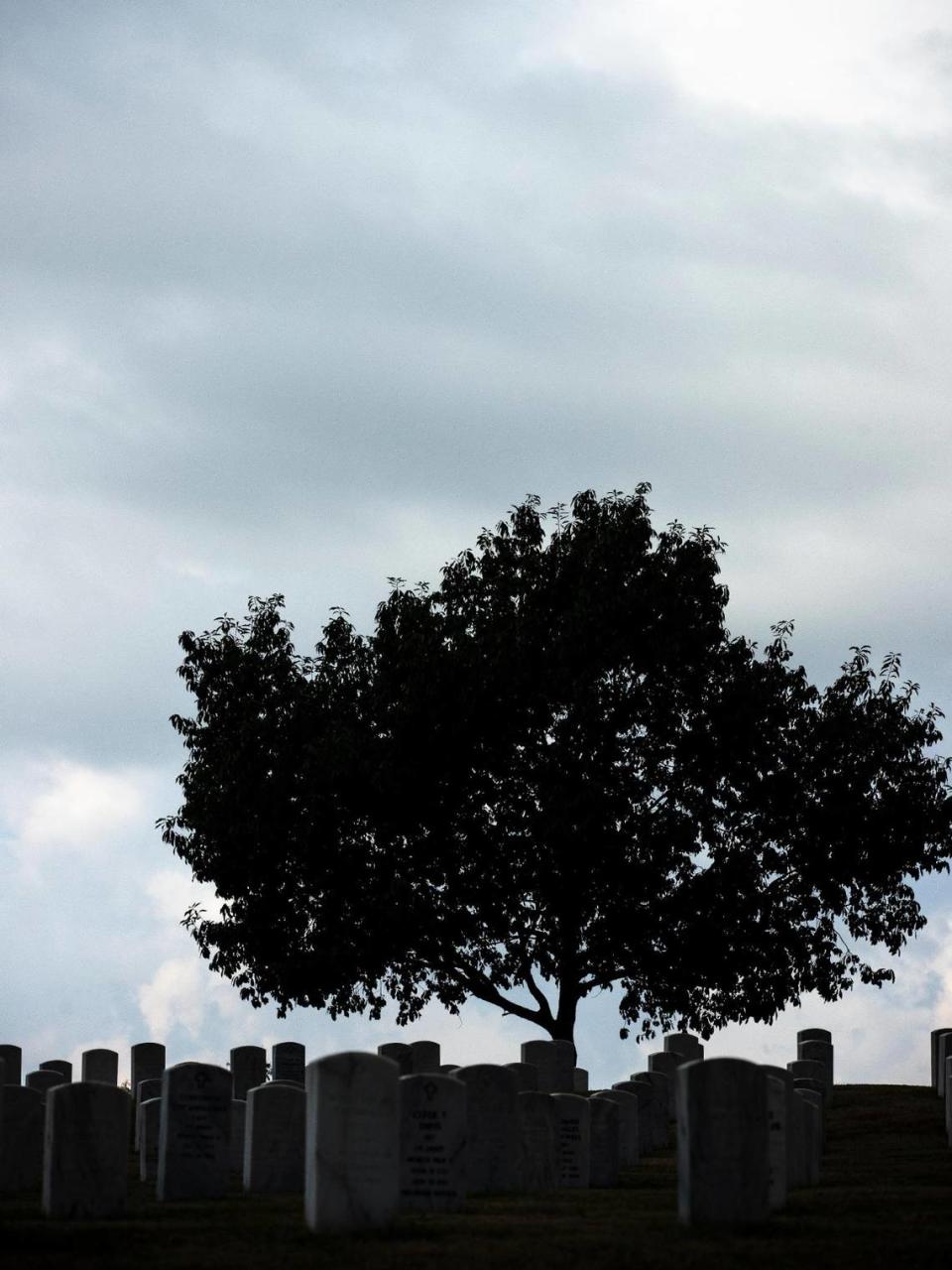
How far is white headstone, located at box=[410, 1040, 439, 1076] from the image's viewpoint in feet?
91.9

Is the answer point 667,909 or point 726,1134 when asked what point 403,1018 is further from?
point 726,1134

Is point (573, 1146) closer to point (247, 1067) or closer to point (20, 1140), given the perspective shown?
point (20, 1140)

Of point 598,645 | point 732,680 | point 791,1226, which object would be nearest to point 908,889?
Result: point 732,680

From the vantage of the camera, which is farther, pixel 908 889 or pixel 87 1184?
pixel 908 889

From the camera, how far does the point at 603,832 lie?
2988 cm

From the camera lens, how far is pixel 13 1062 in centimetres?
2888

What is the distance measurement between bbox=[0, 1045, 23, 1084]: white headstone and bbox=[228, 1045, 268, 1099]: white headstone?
3.54m

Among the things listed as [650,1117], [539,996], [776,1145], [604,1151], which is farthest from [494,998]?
[776,1145]

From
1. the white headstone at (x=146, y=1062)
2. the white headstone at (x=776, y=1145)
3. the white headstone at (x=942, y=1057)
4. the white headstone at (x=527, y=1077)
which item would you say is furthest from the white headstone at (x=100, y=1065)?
the white headstone at (x=776, y=1145)

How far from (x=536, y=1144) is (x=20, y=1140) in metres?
6.02

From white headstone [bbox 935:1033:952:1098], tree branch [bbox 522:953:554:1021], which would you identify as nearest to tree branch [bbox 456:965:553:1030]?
tree branch [bbox 522:953:554:1021]

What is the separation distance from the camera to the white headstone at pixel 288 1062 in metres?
29.6

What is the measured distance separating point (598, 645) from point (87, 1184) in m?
16.9

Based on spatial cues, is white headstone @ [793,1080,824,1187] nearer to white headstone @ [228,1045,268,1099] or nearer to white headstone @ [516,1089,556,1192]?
white headstone @ [516,1089,556,1192]
